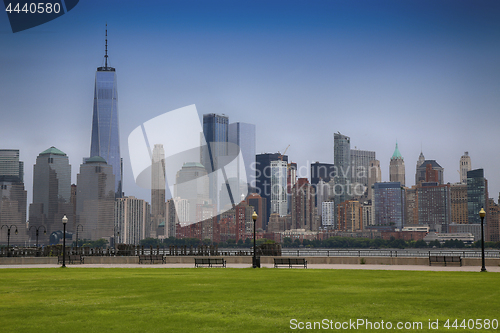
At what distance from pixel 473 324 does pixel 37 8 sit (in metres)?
35.4

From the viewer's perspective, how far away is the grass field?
12.8 meters

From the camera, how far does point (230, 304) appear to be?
619 inches

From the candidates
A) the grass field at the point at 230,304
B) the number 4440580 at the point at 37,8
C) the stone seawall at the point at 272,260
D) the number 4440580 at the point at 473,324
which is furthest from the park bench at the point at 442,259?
the number 4440580 at the point at 37,8

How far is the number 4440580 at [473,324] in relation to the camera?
1223cm

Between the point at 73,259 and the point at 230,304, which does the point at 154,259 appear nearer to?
the point at 73,259

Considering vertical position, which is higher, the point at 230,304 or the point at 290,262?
the point at 230,304

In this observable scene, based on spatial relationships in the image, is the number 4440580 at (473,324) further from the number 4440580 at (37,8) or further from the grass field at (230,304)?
the number 4440580 at (37,8)

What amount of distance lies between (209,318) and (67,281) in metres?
13.1

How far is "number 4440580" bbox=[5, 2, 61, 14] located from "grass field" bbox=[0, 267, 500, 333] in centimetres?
2011

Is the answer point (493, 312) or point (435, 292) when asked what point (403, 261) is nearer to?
point (435, 292)

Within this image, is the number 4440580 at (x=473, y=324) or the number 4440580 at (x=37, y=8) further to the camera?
the number 4440580 at (x=37, y=8)

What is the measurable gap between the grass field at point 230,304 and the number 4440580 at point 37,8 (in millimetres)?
20105

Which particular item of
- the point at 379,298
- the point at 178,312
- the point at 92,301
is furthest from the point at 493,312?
the point at 92,301

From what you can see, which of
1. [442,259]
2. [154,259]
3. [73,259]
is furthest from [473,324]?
[73,259]
